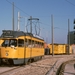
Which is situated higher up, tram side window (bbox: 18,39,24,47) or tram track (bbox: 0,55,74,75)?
tram side window (bbox: 18,39,24,47)

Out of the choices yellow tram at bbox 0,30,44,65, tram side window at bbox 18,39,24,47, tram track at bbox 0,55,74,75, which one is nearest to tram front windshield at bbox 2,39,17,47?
yellow tram at bbox 0,30,44,65

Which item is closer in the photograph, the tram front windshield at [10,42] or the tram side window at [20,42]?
the tram front windshield at [10,42]

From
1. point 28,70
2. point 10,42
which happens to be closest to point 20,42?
point 10,42

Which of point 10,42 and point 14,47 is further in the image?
point 10,42

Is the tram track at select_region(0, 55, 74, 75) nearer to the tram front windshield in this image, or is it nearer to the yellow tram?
the yellow tram

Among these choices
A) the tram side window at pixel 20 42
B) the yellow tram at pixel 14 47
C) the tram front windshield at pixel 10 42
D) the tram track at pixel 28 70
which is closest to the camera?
the tram track at pixel 28 70

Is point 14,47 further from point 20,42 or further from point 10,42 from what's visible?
point 20,42

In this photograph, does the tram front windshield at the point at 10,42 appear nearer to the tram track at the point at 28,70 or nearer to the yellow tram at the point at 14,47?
the yellow tram at the point at 14,47

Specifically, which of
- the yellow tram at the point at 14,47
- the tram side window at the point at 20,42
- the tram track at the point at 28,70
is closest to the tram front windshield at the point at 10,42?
the yellow tram at the point at 14,47

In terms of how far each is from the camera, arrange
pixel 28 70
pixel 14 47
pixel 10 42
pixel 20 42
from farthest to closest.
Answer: pixel 20 42
pixel 10 42
pixel 14 47
pixel 28 70

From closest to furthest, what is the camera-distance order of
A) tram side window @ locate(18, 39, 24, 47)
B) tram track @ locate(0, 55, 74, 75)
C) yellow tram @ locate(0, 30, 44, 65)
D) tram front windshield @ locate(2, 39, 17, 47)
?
tram track @ locate(0, 55, 74, 75)
yellow tram @ locate(0, 30, 44, 65)
tram front windshield @ locate(2, 39, 17, 47)
tram side window @ locate(18, 39, 24, 47)

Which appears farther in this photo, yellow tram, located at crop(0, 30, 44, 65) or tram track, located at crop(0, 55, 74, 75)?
yellow tram, located at crop(0, 30, 44, 65)

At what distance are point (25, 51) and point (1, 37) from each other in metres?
2.35

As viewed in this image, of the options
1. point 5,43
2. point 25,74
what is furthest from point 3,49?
point 25,74
